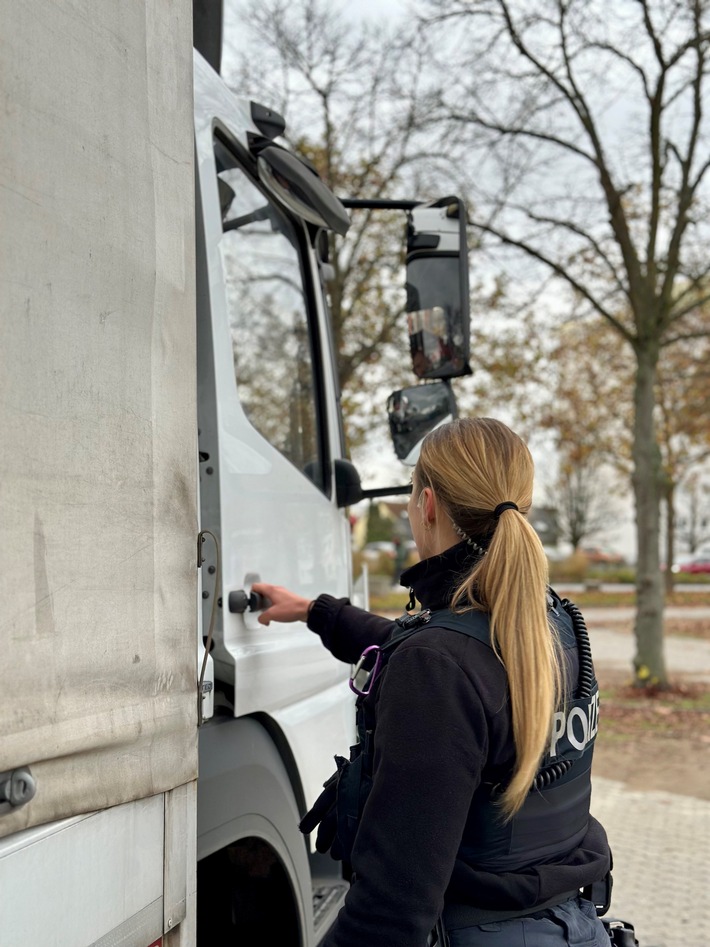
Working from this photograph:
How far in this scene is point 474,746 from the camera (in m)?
1.61

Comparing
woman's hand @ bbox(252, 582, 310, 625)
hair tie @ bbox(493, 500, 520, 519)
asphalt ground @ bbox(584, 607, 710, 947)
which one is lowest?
asphalt ground @ bbox(584, 607, 710, 947)

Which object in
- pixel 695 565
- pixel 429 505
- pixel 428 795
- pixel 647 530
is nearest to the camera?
pixel 428 795

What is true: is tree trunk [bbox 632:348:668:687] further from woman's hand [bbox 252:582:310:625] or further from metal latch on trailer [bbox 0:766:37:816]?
metal latch on trailer [bbox 0:766:37:816]

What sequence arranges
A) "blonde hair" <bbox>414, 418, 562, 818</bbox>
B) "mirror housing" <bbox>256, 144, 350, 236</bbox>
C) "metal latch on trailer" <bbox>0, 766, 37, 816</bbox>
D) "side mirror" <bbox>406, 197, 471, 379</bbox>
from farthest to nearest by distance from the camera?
"side mirror" <bbox>406, 197, 471, 379</bbox> < "mirror housing" <bbox>256, 144, 350, 236</bbox> < "blonde hair" <bbox>414, 418, 562, 818</bbox> < "metal latch on trailer" <bbox>0, 766, 37, 816</bbox>

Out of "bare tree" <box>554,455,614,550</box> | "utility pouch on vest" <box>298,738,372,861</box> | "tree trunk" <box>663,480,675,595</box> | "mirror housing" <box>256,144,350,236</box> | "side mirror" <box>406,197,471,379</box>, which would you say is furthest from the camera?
"bare tree" <box>554,455,614,550</box>

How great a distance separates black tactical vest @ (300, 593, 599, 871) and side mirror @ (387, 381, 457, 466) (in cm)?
114

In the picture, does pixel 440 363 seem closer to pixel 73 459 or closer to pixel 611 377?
pixel 73 459

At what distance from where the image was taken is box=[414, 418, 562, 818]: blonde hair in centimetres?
167

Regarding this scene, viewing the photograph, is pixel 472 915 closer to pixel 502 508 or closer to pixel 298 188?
pixel 502 508

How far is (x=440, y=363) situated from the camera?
9.95ft

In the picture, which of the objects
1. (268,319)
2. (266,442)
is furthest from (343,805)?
(268,319)

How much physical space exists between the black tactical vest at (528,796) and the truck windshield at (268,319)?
980 millimetres

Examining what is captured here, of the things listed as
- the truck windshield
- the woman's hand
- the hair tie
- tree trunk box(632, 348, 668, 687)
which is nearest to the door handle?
the woman's hand

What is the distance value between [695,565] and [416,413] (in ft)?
166
